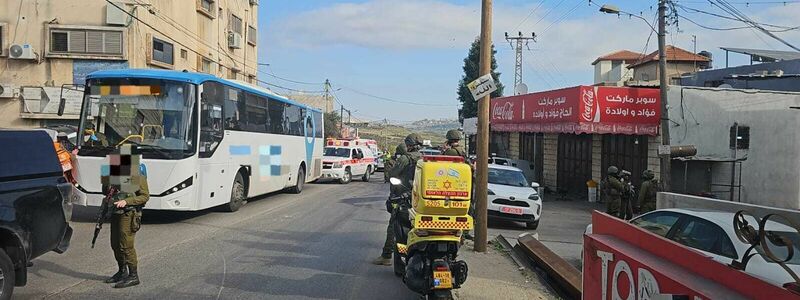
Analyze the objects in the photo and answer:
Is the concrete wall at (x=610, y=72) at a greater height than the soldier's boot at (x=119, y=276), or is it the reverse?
the concrete wall at (x=610, y=72)

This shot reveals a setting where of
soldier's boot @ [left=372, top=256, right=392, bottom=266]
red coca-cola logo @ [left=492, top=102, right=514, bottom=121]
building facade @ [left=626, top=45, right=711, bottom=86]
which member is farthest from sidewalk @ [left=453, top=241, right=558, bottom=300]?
building facade @ [left=626, top=45, right=711, bottom=86]

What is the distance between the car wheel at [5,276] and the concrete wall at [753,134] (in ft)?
62.1

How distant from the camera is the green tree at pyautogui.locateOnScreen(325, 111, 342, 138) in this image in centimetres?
6538

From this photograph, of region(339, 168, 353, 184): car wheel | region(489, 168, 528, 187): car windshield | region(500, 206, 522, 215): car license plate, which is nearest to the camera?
region(500, 206, 522, 215): car license plate

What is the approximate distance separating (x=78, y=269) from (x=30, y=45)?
66.9 feet

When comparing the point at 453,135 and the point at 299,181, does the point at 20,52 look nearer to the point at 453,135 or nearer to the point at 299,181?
the point at 299,181

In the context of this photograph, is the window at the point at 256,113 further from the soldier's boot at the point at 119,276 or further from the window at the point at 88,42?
the window at the point at 88,42

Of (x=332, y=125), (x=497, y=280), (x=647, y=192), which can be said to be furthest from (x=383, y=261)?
(x=332, y=125)

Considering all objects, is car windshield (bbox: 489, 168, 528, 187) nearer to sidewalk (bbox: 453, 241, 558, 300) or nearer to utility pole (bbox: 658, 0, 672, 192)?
utility pole (bbox: 658, 0, 672, 192)

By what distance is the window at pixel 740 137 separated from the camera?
20.4 meters

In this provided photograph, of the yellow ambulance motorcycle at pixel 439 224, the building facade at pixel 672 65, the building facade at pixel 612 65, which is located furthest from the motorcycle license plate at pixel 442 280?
the building facade at pixel 612 65

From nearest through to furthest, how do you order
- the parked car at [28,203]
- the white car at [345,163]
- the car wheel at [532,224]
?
the parked car at [28,203] → the car wheel at [532,224] → the white car at [345,163]

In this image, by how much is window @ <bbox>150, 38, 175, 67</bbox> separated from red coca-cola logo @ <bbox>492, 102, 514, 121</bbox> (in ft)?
52.0

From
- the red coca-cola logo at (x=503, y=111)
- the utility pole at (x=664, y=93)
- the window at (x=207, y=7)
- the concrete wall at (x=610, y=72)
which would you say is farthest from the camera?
the concrete wall at (x=610, y=72)
